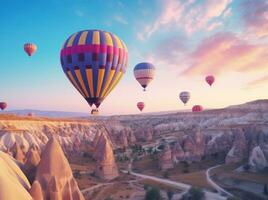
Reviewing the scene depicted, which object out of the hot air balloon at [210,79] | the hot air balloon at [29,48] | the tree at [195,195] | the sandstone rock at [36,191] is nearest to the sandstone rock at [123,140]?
the hot air balloon at [210,79]

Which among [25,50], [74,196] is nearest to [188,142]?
[25,50]

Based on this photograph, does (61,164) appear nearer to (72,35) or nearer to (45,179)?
(45,179)

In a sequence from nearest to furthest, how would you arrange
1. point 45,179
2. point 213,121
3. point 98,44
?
point 45,179
point 98,44
point 213,121

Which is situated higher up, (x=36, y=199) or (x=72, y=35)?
(x=72, y=35)

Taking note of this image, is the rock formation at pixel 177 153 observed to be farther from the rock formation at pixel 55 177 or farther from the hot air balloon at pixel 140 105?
the hot air balloon at pixel 140 105

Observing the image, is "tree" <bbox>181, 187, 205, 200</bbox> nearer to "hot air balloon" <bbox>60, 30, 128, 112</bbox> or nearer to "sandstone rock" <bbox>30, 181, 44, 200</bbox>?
"hot air balloon" <bbox>60, 30, 128, 112</bbox>

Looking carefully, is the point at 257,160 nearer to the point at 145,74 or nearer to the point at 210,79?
the point at 145,74
